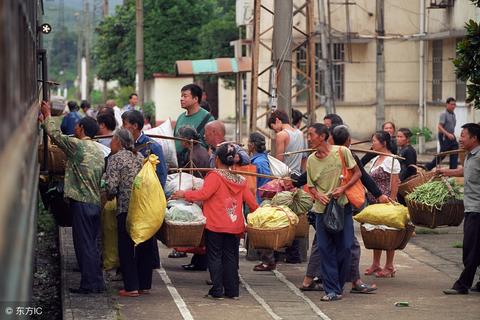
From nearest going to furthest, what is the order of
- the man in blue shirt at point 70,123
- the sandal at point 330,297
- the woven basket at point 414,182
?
1. the sandal at point 330,297
2. the woven basket at point 414,182
3. the man in blue shirt at point 70,123

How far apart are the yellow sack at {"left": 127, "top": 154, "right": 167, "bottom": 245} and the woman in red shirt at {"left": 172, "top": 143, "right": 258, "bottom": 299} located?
14.5 inches

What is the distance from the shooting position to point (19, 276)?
15.6ft

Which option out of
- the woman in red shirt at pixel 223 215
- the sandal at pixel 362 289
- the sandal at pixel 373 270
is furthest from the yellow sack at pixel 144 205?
the sandal at pixel 373 270

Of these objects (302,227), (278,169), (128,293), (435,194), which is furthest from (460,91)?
(128,293)

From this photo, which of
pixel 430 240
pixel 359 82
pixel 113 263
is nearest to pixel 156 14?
pixel 359 82

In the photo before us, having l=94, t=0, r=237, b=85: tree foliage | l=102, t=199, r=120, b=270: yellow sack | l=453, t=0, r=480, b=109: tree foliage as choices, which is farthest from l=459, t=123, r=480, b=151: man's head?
l=94, t=0, r=237, b=85: tree foliage

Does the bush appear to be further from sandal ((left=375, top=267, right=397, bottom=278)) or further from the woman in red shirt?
the woman in red shirt

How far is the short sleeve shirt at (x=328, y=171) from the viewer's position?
34.8 feet

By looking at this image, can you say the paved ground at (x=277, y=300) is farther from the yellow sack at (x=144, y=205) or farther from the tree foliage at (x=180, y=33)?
the tree foliage at (x=180, y=33)

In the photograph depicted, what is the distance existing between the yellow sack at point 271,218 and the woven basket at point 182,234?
500 millimetres

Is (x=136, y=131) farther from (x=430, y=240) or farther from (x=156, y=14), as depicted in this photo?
(x=156, y=14)

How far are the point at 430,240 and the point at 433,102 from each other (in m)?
20.3

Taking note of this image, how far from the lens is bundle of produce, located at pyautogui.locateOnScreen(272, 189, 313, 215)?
36.9ft

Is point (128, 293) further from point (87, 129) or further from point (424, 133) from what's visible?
point (424, 133)
